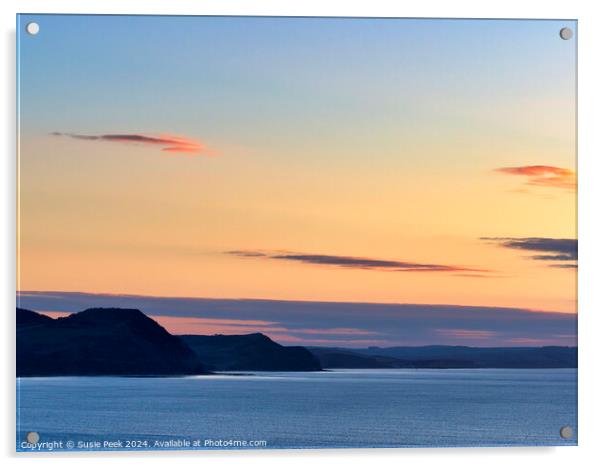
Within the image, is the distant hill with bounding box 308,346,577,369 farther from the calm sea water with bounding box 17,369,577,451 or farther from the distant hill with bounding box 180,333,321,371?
the distant hill with bounding box 180,333,321,371

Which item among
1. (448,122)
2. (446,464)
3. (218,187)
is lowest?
(446,464)

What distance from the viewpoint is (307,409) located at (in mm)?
9109

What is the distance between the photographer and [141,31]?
914cm

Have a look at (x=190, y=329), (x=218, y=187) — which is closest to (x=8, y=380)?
(x=190, y=329)

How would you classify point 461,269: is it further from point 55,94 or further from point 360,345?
point 55,94

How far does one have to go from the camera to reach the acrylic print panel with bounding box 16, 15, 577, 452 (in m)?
9.02

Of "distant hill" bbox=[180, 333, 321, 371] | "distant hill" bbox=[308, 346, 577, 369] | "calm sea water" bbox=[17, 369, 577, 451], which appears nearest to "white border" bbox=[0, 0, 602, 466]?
"calm sea water" bbox=[17, 369, 577, 451]

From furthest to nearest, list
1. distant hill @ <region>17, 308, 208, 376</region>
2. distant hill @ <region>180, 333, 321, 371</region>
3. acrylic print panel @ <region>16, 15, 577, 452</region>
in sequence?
distant hill @ <region>180, 333, 321, 371</region>, acrylic print panel @ <region>16, 15, 577, 452</region>, distant hill @ <region>17, 308, 208, 376</region>

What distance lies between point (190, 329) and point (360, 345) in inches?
54.9

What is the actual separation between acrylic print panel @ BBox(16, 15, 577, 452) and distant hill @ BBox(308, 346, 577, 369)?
0.02m
